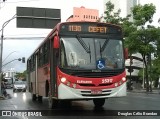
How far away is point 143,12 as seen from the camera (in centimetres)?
5234

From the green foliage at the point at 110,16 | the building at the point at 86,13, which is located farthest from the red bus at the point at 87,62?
the building at the point at 86,13

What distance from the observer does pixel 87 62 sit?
53.3 ft

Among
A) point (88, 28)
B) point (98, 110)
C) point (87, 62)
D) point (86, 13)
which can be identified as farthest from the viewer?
point (86, 13)

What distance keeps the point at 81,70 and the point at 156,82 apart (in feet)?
290

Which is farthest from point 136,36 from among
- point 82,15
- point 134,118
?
point 82,15

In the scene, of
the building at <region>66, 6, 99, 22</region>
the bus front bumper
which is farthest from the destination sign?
the building at <region>66, 6, 99, 22</region>

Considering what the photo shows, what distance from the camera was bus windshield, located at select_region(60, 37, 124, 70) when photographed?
16.2 m

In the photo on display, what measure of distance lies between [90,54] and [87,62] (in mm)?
340

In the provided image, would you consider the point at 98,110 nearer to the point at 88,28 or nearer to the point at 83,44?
the point at 83,44

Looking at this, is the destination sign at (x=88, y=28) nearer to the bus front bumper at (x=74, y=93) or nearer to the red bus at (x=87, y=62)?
the red bus at (x=87, y=62)

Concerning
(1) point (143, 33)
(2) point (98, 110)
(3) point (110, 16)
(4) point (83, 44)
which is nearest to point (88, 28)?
(4) point (83, 44)

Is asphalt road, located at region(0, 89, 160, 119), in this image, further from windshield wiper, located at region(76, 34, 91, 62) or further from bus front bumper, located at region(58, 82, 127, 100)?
windshield wiper, located at region(76, 34, 91, 62)

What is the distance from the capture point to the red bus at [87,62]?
16.1 metres

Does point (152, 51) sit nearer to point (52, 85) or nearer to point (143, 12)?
point (143, 12)
